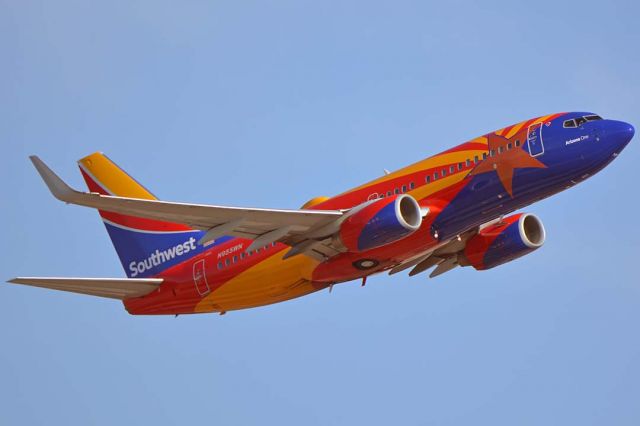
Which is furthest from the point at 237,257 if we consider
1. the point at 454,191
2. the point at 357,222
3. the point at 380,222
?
the point at 454,191

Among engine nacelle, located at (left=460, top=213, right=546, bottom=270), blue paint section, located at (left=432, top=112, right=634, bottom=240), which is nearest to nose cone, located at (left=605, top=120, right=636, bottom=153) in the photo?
blue paint section, located at (left=432, top=112, right=634, bottom=240)

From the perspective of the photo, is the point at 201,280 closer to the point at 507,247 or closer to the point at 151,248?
the point at 151,248

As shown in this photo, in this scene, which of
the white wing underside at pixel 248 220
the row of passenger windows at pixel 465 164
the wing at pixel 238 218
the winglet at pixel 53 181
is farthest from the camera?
the row of passenger windows at pixel 465 164

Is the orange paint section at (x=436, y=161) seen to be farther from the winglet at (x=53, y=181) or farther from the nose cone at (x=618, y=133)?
the winglet at (x=53, y=181)

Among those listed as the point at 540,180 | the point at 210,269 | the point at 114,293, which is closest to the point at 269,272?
the point at 210,269

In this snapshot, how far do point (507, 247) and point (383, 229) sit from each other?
8.41 m

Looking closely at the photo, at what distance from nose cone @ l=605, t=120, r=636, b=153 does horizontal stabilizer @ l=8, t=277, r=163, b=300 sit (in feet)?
63.9

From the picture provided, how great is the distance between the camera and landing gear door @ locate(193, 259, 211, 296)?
49.0 metres

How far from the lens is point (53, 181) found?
127 ft

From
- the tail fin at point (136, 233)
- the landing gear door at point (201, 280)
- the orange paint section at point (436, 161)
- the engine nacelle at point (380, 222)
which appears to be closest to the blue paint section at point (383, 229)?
the engine nacelle at point (380, 222)

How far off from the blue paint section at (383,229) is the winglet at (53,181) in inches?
438

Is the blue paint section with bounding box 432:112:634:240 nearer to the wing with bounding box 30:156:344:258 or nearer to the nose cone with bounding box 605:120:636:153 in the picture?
the nose cone with bounding box 605:120:636:153

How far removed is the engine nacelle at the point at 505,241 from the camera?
4962cm

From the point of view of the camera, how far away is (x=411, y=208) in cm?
4400
